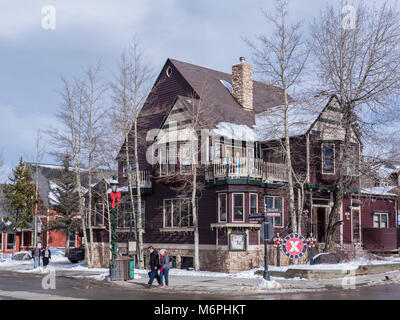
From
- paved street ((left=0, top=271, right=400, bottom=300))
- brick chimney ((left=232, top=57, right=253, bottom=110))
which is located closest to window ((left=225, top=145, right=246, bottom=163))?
brick chimney ((left=232, top=57, right=253, bottom=110))

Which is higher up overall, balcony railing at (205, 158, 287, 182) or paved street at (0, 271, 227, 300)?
balcony railing at (205, 158, 287, 182)

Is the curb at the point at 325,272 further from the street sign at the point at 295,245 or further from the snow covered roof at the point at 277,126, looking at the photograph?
the snow covered roof at the point at 277,126

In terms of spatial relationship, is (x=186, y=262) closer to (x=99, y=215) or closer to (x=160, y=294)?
(x=99, y=215)

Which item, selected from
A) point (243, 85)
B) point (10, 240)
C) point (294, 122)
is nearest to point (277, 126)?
point (294, 122)

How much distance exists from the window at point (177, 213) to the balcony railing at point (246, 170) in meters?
2.69

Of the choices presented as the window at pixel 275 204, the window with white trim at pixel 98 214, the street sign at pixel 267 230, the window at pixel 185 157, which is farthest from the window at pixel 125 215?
the street sign at pixel 267 230

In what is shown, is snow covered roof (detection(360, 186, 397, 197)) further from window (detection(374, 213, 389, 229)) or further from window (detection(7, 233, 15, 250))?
window (detection(7, 233, 15, 250))

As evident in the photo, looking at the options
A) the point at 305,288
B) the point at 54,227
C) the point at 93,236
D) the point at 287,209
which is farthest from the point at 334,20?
the point at 54,227

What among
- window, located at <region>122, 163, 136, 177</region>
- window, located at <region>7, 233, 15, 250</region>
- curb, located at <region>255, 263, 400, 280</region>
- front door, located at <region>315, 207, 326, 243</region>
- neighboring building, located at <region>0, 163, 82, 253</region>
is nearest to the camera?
curb, located at <region>255, 263, 400, 280</region>

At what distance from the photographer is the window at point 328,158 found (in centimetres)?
3338

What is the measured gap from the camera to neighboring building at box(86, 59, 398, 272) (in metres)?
30.5

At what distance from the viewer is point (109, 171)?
39.1 meters

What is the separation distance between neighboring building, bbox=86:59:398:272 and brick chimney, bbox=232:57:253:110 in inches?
2.7

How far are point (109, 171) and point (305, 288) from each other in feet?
70.4
